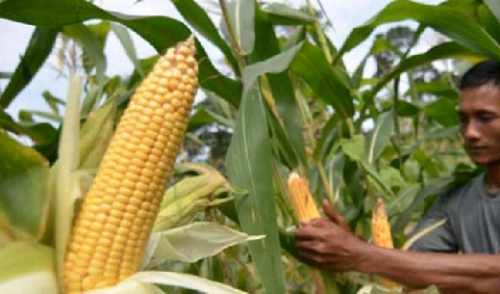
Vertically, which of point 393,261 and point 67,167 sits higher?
point 67,167

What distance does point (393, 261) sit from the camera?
1436 mm

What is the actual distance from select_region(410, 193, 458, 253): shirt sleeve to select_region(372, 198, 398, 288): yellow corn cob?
18.2 inches

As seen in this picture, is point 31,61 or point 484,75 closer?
point 31,61

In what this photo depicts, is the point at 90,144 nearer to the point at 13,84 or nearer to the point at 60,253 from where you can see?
the point at 60,253

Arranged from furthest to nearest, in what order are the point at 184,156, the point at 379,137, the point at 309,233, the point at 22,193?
the point at 379,137 < the point at 309,233 < the point at 184,156 < the point at 22,193

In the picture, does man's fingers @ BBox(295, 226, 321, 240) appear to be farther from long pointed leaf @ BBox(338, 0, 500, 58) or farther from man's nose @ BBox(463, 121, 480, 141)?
man's nose @ BBox(463, 121, 480, 141)

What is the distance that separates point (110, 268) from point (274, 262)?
0.28 meters

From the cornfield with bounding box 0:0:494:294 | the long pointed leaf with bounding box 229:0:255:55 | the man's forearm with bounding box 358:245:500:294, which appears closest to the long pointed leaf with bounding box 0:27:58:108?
the cornfield with bounding box 0:0:494:294

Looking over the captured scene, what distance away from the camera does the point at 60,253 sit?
758 mm

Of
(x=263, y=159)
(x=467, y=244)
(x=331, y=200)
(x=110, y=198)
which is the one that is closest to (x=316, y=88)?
(x=331, y=200)

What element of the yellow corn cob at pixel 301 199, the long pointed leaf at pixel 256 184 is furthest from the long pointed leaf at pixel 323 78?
the long pointed leaf at pixel 256 184

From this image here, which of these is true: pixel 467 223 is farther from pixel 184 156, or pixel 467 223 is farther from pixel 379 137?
pixel 184 156

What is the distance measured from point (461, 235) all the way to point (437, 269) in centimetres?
45

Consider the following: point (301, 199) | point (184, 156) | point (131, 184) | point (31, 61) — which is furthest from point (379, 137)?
point (131, 184)
